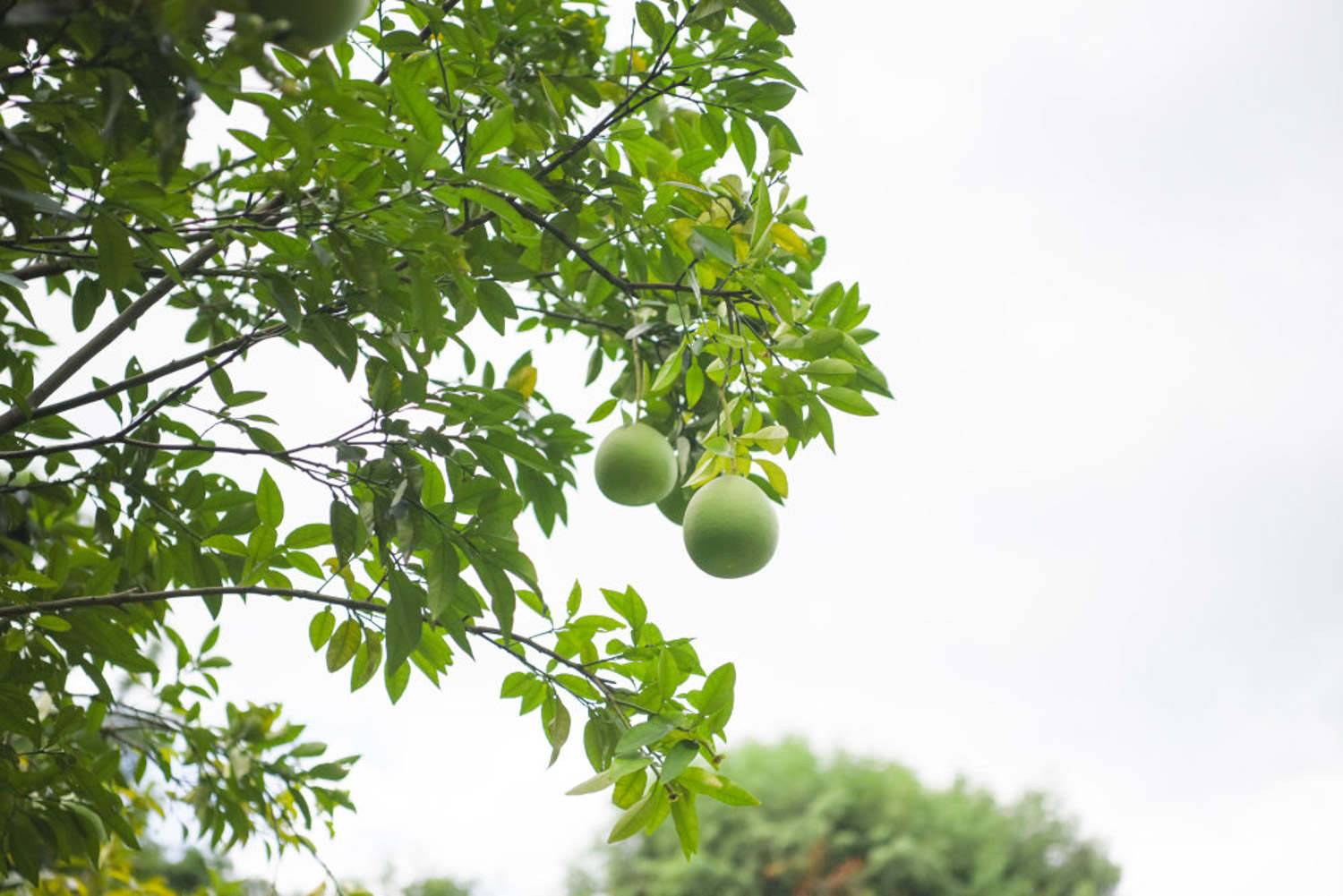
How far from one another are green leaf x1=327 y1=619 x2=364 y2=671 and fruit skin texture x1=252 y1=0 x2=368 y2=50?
2.73 feet

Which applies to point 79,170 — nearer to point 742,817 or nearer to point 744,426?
point 744,426

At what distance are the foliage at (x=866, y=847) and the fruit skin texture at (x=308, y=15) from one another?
37.9 ft

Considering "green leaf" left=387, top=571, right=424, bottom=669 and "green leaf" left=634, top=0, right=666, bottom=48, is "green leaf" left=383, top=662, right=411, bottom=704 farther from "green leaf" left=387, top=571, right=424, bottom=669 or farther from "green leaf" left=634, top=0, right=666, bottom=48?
"green leaf" left=634, top=0, right=666, bottom=48

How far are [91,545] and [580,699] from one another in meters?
1.08

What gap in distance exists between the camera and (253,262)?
1442 millimetres

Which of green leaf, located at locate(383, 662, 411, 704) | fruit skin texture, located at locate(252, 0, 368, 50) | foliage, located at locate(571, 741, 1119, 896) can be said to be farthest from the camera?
foliage, located at locate(571, 741, 1119, 896)

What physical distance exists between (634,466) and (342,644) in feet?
1.62

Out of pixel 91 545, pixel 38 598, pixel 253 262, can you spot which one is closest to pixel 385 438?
pixel 253 262

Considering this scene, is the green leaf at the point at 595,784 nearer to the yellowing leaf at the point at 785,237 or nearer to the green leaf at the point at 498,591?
the green leaf at the point at 498,591

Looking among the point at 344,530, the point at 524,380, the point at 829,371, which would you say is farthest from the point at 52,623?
the point at 829,371

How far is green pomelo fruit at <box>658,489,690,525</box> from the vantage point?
6.25ft

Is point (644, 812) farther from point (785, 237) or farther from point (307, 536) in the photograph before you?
point (785, 237)

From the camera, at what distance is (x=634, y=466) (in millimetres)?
1709

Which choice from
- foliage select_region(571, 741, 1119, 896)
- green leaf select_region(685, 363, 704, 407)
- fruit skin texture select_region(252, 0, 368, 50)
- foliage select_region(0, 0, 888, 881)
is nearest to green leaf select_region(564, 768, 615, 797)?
foliage select_region(0, 0, 888, 881)
